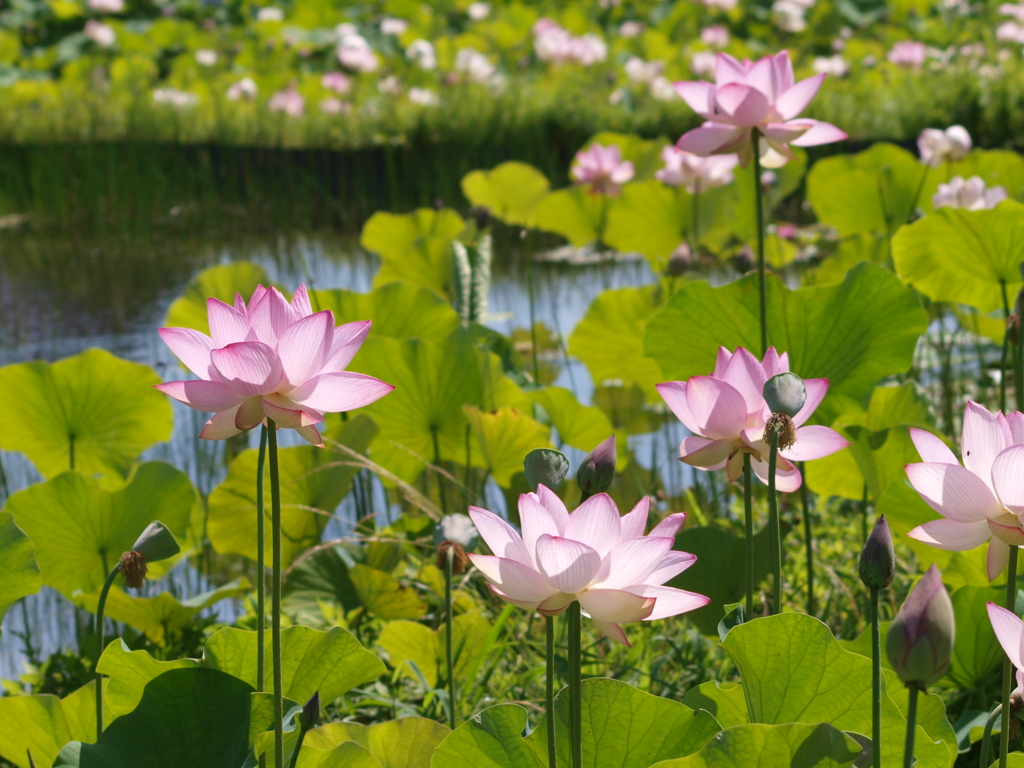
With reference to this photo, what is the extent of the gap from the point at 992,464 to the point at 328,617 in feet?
2.76

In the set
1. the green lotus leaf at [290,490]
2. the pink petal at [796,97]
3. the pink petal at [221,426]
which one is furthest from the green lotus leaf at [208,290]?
the pink petal at [221,426]

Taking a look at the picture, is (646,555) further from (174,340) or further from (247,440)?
(247,440)

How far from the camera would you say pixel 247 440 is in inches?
74.5

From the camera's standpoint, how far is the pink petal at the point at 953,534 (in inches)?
25.3

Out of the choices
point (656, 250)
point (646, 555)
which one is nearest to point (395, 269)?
point (656, 250)

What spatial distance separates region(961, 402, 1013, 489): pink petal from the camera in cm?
64

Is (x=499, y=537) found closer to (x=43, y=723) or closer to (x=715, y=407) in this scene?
(x=715, y=407)

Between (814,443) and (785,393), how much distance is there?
0.14 meters

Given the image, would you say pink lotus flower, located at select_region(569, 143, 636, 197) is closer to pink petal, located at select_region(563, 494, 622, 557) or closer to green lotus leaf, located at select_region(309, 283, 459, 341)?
green lotus leaf, located at select_region(309, 283, 459, 341)

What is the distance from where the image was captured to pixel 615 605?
1.88ft

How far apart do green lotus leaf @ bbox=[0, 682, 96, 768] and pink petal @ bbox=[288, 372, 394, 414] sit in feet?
1.15

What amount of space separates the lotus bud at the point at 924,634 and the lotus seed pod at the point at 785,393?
0.17 metres

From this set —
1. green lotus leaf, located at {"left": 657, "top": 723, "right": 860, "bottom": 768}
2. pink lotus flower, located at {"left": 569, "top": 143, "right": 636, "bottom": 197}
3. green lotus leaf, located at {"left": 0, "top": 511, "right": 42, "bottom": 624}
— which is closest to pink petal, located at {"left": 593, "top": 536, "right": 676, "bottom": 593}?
green lotus leaf, located at {"left": 657, "top": 723, "right": 860, "bottom": 768}

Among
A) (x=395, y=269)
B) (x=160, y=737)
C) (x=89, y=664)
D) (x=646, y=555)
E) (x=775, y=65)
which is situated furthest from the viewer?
(x=395, y=269)
